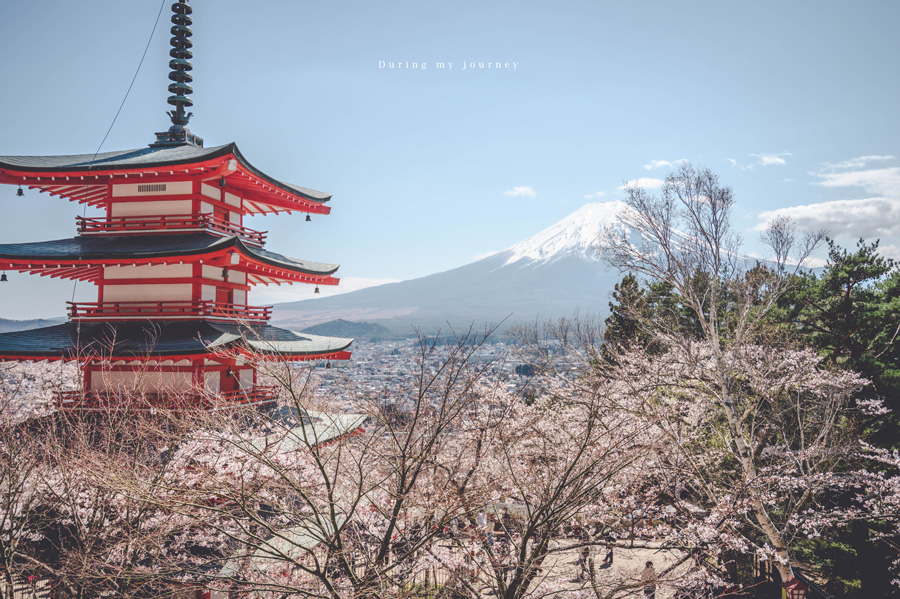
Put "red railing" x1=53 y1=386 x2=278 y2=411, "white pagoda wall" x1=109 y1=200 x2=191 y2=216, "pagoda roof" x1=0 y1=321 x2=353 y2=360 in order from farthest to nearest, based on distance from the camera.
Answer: "white pagoda wall" x1=109 y1=200 x2=191 y2=216, "pagoda roof" x1=0 y1=321 x2=353 y2=360, "red railing" x1=53 y1=386 x2=278 y2=411

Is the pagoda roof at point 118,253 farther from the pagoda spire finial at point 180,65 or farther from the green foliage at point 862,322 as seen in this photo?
the green foliage at point 862,322

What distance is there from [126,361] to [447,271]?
327 ft

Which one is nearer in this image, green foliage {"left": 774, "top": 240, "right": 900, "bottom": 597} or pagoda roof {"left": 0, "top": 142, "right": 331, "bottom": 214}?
pagoda roof {"left": 0, "top": 142, "right": 331, "bottom": 214}

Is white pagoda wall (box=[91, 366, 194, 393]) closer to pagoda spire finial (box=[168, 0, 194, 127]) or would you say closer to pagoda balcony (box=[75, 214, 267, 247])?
pagoda balcony (box=[75, 214, 267, 247])

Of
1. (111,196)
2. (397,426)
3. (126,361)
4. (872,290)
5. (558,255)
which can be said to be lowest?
(397,426)

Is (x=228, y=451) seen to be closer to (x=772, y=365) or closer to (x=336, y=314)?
(x=772, y=365)

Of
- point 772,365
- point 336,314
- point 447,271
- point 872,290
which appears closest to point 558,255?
point 447,271

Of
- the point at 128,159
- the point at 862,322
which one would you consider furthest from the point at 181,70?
the point at 862,322

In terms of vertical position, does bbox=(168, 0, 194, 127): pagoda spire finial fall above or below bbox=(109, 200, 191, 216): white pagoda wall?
above

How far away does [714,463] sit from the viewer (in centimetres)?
1180

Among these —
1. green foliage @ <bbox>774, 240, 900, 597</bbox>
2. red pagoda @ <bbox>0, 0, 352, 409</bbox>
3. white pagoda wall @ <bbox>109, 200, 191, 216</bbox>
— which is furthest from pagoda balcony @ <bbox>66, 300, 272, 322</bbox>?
green foliage @ <bbox>774, 240, 900, 597</bbox>

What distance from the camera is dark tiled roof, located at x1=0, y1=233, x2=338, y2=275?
996 cm

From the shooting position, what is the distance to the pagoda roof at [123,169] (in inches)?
405

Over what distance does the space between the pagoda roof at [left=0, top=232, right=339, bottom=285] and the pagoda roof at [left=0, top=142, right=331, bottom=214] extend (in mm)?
1180
